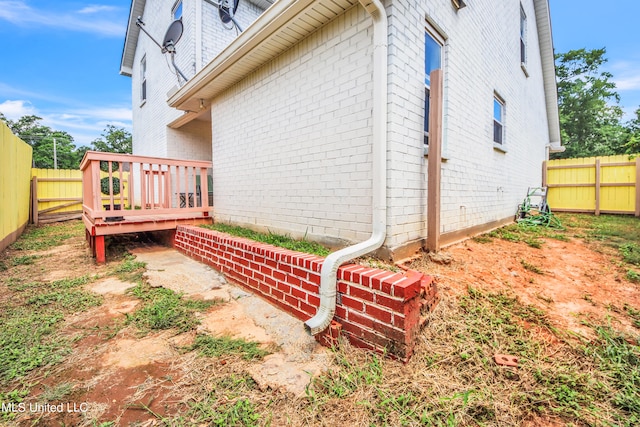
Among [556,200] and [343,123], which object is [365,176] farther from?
[556,200]

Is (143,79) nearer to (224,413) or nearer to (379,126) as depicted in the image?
(379,126)

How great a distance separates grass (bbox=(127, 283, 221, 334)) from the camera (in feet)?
6.98

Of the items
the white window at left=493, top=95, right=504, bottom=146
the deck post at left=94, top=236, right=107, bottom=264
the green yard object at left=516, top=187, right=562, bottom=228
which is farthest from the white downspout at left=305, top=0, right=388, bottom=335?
the green yard object at left=516, top=187, right=562, bottom=228

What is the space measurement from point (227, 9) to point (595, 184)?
10.4 m

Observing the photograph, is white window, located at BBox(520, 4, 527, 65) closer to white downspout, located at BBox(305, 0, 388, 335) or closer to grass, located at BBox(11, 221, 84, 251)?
white downspout, located at BBox(305, 0, 388, 335)

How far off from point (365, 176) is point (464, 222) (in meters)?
2.00

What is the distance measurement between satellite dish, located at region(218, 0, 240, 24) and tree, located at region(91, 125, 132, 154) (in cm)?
2738

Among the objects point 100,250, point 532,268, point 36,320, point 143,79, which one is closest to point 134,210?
point 100,250

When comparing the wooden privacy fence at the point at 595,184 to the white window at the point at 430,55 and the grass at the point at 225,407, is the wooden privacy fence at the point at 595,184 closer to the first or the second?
the white window at the point at 430,55

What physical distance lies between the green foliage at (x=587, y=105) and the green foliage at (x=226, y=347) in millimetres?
21587

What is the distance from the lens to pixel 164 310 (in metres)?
2.35

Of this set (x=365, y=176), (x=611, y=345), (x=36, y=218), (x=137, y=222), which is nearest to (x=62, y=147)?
(x=36, y=218)

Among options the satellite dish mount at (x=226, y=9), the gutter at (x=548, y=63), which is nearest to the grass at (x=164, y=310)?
the satellite dish mount at (x=226, y=9)

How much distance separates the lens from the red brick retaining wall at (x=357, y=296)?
1.56m
